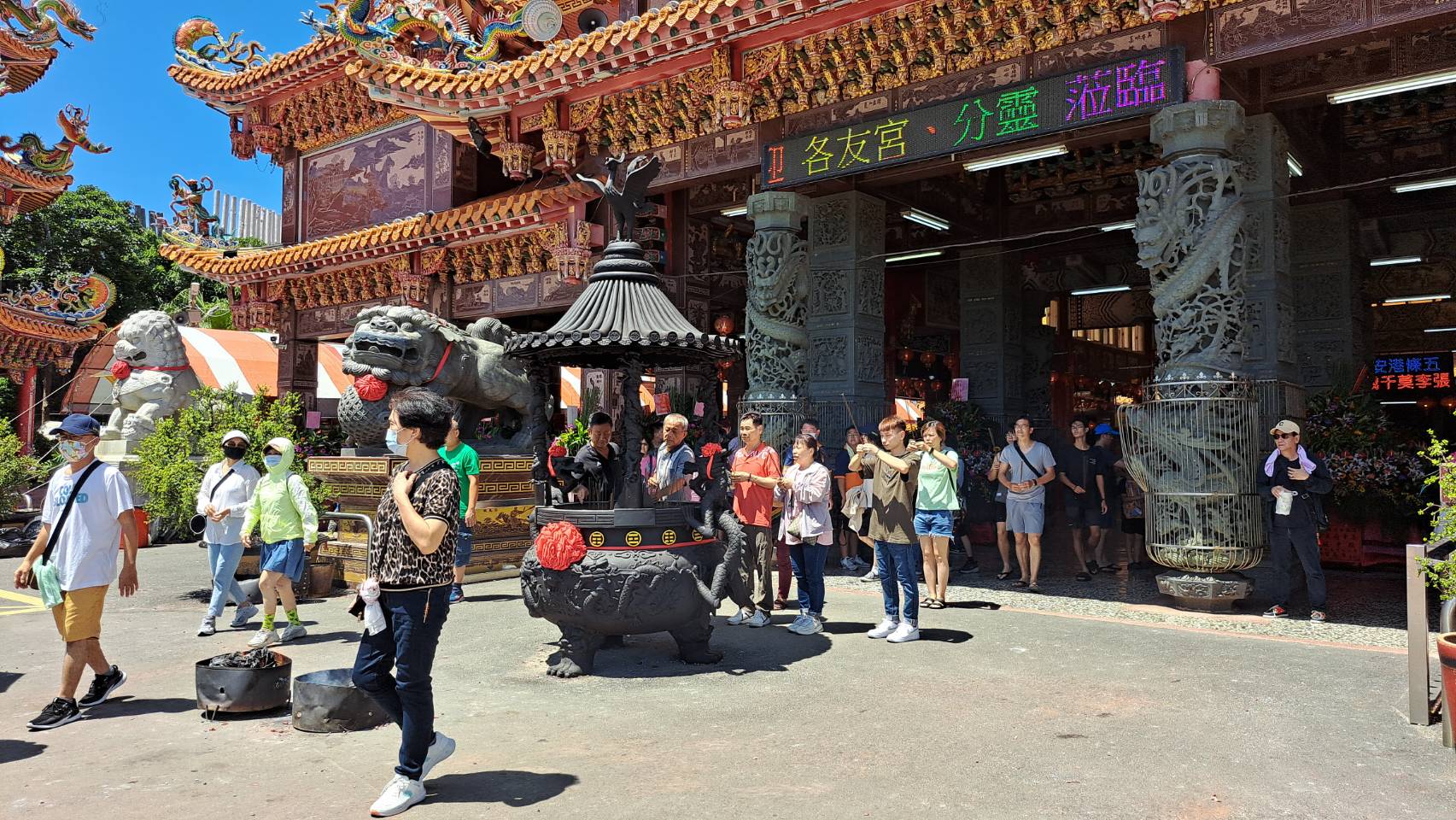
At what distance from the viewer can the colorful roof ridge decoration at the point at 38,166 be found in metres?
22.3

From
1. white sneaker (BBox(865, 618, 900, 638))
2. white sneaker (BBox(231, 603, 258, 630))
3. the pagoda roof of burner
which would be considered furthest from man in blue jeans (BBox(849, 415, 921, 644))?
white sneaker (BBox(231, 603, 258, 630))

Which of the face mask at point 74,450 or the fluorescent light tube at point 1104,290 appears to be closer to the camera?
the face mask at point 74,450

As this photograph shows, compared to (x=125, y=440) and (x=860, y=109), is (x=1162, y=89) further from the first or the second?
(x=125, y=440)

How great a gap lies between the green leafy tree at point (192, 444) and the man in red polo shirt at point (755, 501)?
19.2ft

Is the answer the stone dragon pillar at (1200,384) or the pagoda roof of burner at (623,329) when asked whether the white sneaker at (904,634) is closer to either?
the pagoda roof of burner at (623,329)

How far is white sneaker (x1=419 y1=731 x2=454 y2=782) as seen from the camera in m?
4.27

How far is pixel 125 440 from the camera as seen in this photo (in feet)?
51.4

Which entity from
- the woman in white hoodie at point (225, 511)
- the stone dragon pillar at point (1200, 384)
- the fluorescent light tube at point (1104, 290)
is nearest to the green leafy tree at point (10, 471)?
the woman in white hoodie at point (225, 511)

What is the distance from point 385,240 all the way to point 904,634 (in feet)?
46.1

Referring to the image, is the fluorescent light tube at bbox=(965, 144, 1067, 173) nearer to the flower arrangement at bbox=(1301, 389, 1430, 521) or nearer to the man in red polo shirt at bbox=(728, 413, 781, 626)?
the flower arrangement at bbox=(1301, 389, 1430, 521)

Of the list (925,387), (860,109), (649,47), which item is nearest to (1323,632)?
(860,109)

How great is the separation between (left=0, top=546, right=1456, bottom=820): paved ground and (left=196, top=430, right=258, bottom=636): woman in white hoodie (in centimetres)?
45

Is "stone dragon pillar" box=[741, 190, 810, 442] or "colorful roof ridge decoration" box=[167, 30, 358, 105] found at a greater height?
"colorful roof ridge decoration" box=[167, 30, 358, 105]

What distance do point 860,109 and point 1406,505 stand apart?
808 centimetres
